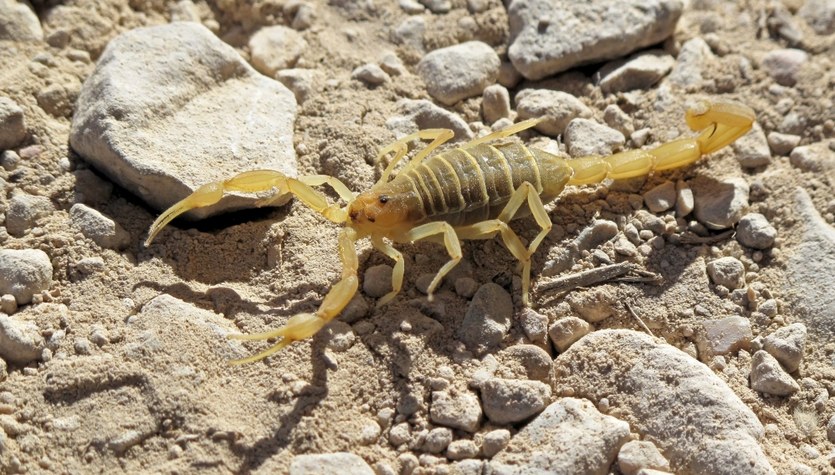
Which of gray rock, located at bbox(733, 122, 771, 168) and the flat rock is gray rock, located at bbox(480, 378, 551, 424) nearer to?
the flat rock

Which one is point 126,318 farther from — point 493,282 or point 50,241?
point 493,282

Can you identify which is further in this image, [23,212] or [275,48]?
[275,48]

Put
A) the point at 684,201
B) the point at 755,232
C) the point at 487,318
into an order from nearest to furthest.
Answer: the point at 487,318, the point at 755,232, the point at 684,201

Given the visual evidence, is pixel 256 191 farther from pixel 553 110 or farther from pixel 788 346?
pixel 788 346

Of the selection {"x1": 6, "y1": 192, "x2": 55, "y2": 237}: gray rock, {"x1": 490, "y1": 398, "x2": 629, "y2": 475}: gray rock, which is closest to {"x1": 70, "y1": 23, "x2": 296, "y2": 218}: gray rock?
{"x1": 6, "y1": 192, "x2": 55, "y2": 237}: gray rock

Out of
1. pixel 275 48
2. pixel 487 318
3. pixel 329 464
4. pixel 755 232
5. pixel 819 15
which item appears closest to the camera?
pixel 329 464

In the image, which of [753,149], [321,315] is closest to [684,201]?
[753,149]
